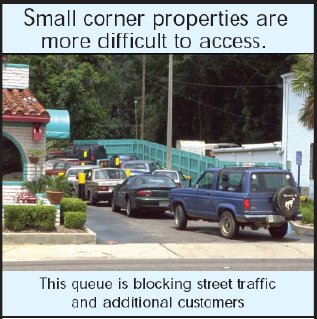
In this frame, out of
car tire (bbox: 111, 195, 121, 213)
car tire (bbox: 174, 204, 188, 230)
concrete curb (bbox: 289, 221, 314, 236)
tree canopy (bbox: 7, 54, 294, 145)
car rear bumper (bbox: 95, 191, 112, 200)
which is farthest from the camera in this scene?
tree canopy (bbox: 7, 54, 294, 145)

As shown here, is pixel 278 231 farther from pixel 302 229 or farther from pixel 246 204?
pixel 246 204

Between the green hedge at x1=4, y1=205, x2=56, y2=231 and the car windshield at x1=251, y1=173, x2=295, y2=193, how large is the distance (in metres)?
4.77

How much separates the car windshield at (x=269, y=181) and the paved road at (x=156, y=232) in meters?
1.28

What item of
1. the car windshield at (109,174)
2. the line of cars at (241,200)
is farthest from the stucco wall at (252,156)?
the line of cars at (241,200)

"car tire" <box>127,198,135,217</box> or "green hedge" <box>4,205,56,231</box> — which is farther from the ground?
"green hedge" <box>4,205,56,231</box>

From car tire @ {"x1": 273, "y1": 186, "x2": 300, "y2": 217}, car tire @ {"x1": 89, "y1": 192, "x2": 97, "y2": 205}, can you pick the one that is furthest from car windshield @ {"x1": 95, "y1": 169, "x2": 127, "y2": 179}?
car tire @ {"x1": 273, "y1": 186, "x2": 300, "y2": 217}

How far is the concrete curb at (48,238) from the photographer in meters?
15.1

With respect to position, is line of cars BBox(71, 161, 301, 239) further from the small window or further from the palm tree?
the palm tree

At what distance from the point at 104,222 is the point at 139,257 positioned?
7026mm

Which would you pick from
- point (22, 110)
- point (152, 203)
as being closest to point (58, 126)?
point (152, 203)

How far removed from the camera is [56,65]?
46.5 metres

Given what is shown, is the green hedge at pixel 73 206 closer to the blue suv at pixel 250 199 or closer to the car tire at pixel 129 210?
the blue suv at pixel 250 199

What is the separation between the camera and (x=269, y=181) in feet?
53.5

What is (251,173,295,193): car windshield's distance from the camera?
52.9ft
